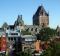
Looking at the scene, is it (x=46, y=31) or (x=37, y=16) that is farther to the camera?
(x=37, y=16)

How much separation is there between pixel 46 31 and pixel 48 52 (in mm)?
58560

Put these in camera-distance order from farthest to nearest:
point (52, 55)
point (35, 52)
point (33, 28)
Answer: point (33, 28) → point (35, 52) → point (52, 55)

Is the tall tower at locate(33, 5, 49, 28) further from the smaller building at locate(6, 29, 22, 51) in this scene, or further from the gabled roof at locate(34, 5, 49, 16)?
the smaller building at locate(6, 29, 22, 51)

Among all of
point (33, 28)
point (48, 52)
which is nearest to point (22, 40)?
point (48, 52)

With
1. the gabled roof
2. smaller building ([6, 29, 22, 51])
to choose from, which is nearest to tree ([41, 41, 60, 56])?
smaller building ([6, 29, 22, 51])

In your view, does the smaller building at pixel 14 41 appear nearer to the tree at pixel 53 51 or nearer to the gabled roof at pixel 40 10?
the tree at pixel 53 51

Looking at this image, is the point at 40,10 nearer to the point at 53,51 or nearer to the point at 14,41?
the point at 14,41

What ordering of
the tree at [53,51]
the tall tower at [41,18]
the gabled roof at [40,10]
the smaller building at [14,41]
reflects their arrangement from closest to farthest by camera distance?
1. the tree at [53,51]
2. the smaller building at [14,41]
3. the gabled roof at [40,10]
4. the tall tower at [41,18]

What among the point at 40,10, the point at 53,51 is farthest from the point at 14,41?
the point at 40,10

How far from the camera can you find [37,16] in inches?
6161

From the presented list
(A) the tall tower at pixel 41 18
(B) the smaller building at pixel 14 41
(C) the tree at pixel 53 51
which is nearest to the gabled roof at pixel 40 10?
(A) the tall tower at pixel 41 18

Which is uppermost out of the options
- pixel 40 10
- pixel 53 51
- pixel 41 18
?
pixel 40 10

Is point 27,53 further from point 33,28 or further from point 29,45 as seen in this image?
point 33,28

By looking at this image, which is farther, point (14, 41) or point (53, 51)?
point (14, 41)
